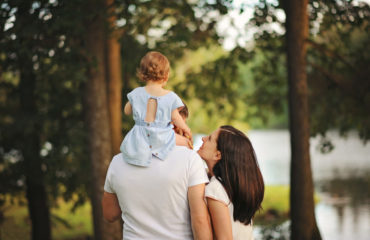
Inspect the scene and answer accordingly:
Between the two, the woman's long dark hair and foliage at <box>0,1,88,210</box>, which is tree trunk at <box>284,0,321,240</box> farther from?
the woman's long dark hair

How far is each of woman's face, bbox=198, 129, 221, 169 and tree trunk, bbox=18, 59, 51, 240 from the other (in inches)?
244

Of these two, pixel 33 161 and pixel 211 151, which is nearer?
pixel 211 151

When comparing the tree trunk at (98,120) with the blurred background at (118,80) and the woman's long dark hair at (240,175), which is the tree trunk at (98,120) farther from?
the woman's long dark hair at (240,175)

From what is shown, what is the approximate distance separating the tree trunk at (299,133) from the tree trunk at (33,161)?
473 centimetres

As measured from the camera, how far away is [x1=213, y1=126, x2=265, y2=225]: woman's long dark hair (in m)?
2.30

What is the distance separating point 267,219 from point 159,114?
10.8 metres

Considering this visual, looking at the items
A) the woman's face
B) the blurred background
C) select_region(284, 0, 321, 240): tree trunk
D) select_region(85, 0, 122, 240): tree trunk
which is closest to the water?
the blurred background

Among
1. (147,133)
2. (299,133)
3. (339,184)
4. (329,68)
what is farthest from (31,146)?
(339,184)

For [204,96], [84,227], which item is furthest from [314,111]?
[84,227]

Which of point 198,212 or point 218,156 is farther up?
point 218,156

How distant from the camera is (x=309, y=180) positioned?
18.5 feet

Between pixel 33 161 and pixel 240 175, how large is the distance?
23.0 ft

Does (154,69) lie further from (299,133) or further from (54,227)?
(54,227)

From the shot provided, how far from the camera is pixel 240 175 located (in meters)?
2.31
